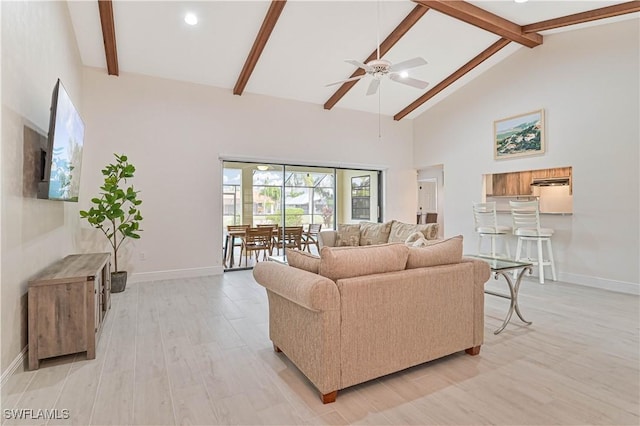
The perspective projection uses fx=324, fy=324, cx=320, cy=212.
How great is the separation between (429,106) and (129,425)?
7864 mm

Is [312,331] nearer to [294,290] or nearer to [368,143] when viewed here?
[294,290]

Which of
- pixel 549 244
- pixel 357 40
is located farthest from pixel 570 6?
pixel 549 244

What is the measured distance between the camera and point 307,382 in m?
2.22

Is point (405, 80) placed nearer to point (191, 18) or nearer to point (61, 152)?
point (191, 18)

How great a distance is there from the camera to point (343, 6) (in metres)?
4.39

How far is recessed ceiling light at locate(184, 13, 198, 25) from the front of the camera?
4.20m

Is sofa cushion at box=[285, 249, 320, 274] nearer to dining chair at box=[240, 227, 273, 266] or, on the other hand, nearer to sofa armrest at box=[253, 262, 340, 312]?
sofa armrest at box=[253, 262, 340, 312]

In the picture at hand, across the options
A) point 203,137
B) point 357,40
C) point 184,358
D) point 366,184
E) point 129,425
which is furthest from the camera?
point 366,184

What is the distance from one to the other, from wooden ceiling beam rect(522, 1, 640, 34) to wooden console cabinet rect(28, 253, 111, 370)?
665 cm

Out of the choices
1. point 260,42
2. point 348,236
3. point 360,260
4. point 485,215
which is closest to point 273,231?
point 348,236

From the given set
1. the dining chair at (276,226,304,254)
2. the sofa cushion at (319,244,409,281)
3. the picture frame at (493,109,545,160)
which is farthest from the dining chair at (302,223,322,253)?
the sofa cushion at (319,244,409,281)

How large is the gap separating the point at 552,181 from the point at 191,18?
6.60 m

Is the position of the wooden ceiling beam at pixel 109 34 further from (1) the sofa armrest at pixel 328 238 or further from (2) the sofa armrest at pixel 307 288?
(1) the sofa armrest at pixel 328 238

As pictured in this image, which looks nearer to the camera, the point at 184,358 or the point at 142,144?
the point at 184,358
